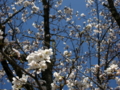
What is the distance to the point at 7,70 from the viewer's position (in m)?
3.02

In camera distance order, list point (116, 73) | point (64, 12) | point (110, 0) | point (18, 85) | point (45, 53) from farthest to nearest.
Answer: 1. point (64, 12)
2. point (110, 0)
3. point (116, 73)
4. point (18, 85)
5. point (45, 53)

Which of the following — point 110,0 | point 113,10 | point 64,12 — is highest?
point 64,12

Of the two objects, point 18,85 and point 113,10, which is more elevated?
point 113,10

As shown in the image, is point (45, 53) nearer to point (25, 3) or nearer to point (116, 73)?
point (116, 73)

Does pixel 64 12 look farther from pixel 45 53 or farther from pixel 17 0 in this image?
pixel 45 53

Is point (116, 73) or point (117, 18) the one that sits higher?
point (117, 18)

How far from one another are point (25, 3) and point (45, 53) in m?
4.77

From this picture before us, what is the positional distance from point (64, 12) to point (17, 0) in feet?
6.81

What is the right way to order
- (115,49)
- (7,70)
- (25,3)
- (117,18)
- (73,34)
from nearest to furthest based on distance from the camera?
1. (7,70)
2. (117,18)
3. (25,3)
4. (115,49)
5. (73,34)

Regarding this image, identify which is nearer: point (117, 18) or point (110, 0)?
point (117, 18)

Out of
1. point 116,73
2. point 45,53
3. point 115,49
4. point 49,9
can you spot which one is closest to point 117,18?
point 115,49

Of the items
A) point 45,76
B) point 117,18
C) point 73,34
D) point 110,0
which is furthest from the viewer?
point 73,34

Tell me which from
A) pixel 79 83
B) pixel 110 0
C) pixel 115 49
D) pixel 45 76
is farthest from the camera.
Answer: pixel 115 49

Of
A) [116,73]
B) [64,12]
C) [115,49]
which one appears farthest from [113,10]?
[116,73]
